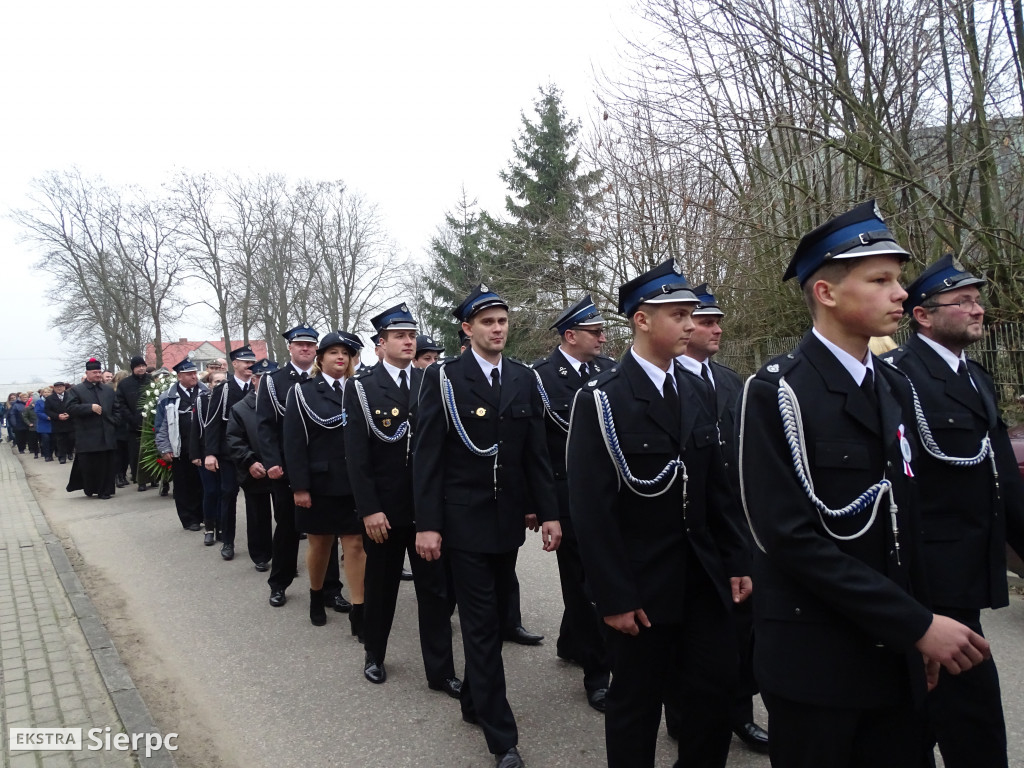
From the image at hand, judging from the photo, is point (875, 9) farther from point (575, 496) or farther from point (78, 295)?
point (78, 295)

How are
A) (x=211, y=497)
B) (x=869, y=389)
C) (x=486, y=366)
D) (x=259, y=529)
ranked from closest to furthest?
(x=869, y=389), (x=486, y=366), (x=259, y=529), (x=211, y=497)

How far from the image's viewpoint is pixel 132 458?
1444cm

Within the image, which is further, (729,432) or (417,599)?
(417,599)

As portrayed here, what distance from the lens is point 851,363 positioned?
7.16ft

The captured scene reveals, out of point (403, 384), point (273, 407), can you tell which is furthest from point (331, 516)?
point (273, 407)

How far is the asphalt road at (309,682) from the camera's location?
3.88 metres

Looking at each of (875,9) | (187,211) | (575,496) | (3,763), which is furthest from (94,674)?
(187,211)

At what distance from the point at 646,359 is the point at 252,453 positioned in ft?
17.9

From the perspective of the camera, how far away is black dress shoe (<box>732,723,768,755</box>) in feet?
12.2

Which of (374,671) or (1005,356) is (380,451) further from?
(1005,356)

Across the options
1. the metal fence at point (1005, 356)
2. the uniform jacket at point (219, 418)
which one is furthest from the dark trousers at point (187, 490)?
the metal fence at point (1005, 356)

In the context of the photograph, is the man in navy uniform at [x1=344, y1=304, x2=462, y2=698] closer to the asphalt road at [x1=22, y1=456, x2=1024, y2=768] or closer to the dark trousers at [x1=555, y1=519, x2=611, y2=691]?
the asphalt road at [x1=22, y1=456, x2=1024, y2=768]

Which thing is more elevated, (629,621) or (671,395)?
(671,395)

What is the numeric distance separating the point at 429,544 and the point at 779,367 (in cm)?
232
